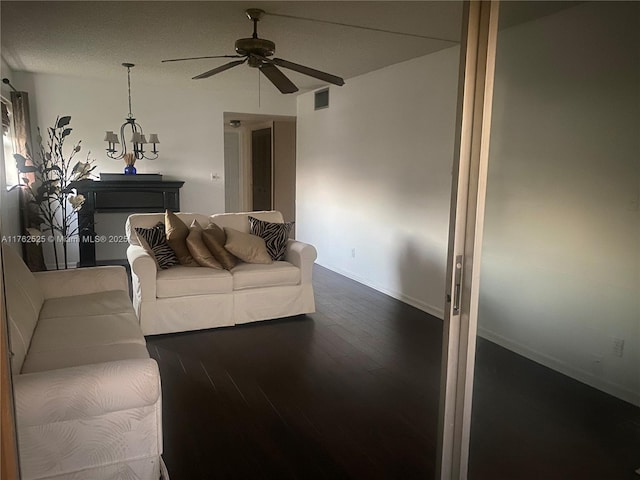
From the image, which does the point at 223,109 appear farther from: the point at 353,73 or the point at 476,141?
the point at 476,141

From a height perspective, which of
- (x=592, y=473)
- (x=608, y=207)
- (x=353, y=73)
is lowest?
(x=592, y=473)

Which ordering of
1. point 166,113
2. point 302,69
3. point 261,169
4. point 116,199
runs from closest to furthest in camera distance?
point 302,69
point 116,199
point 166,113
point 261,169

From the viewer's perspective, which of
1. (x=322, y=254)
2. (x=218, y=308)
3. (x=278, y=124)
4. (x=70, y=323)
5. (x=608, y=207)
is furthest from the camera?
(x=278, y=124)

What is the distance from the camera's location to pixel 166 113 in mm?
6523

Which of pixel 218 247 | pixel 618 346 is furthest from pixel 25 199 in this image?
pixel 618 346

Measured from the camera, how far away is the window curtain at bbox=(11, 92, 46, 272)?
5258 mm

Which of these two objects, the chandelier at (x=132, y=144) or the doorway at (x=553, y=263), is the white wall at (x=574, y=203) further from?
the chandelier at (x=132, y=144)

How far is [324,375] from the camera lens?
3.10 metres

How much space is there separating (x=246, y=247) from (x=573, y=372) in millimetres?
2554

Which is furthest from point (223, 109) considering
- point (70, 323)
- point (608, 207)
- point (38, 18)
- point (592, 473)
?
point (592, 473)

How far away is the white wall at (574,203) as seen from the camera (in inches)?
77.0

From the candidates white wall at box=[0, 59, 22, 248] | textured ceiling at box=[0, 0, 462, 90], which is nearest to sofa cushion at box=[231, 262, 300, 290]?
textured ceiling at box=[0, 0, 462, 90]

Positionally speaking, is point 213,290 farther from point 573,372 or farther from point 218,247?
point 573,372

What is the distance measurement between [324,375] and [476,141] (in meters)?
1.97
